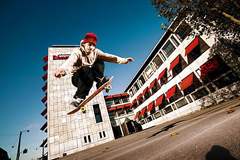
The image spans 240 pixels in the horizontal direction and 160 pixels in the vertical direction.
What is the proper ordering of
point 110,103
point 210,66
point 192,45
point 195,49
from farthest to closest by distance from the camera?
1. point 110,103
2. point 195,49
3. point 192,45
4. point 210,66

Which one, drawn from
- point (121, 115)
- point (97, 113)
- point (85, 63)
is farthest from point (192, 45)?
point (121, 115)

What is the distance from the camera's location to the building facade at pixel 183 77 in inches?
392

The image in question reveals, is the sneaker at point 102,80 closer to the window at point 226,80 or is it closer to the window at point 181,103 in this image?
the window at point 226,80

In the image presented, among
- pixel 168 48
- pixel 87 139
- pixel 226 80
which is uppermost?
pixel 168 48

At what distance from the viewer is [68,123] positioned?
46.3 feet

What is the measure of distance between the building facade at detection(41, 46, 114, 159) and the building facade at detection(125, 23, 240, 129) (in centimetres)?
930

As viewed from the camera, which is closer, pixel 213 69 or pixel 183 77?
pixel 213 69

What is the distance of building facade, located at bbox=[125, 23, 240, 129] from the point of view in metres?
9.96

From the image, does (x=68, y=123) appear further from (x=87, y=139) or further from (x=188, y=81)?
(x=188, y=81)

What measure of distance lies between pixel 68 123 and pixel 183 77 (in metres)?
16.4

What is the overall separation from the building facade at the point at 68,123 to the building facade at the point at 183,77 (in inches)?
366

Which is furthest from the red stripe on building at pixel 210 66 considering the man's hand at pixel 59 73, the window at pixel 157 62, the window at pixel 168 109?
the man's hand at pixel 59 73

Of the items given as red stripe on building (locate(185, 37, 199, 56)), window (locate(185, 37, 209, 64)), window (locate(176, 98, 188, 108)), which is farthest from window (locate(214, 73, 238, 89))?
red stripe on building (locate(185, 37, 199, 56))

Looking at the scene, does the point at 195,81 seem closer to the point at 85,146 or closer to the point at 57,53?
the point at 85,146
